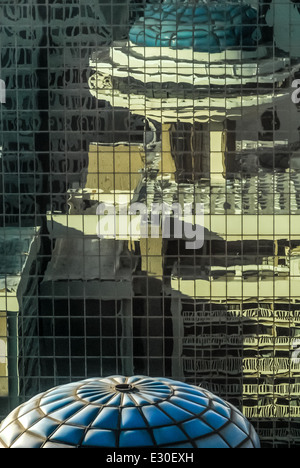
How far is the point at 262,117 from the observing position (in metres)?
Answer: 20.2

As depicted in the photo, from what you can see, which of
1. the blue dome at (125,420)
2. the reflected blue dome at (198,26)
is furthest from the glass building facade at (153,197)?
the blue dome at (125,420)

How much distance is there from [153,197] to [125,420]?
8.11 meters

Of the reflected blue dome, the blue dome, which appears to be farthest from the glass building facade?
the blue dome

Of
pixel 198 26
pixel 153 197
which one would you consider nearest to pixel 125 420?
pixel 153 197

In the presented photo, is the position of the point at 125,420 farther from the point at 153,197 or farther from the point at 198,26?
the point at 198,26

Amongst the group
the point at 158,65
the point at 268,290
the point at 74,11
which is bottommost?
the point at 268,290

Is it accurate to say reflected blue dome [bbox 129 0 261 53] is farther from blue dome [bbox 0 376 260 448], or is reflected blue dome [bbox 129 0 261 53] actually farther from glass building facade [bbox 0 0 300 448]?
blue dome [bbox 0 376 260 448]

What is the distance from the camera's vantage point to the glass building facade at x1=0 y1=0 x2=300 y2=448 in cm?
2003

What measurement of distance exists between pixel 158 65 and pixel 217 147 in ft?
7.61

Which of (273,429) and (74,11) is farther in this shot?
(273,429)

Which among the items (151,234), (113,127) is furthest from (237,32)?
(151,234)

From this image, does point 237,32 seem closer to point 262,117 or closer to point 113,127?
point 262,117

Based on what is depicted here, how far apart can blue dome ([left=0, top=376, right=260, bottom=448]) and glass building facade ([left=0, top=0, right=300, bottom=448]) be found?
641 cm

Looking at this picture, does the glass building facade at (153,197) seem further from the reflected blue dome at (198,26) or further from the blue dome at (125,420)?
the blue dome at (125,420)
